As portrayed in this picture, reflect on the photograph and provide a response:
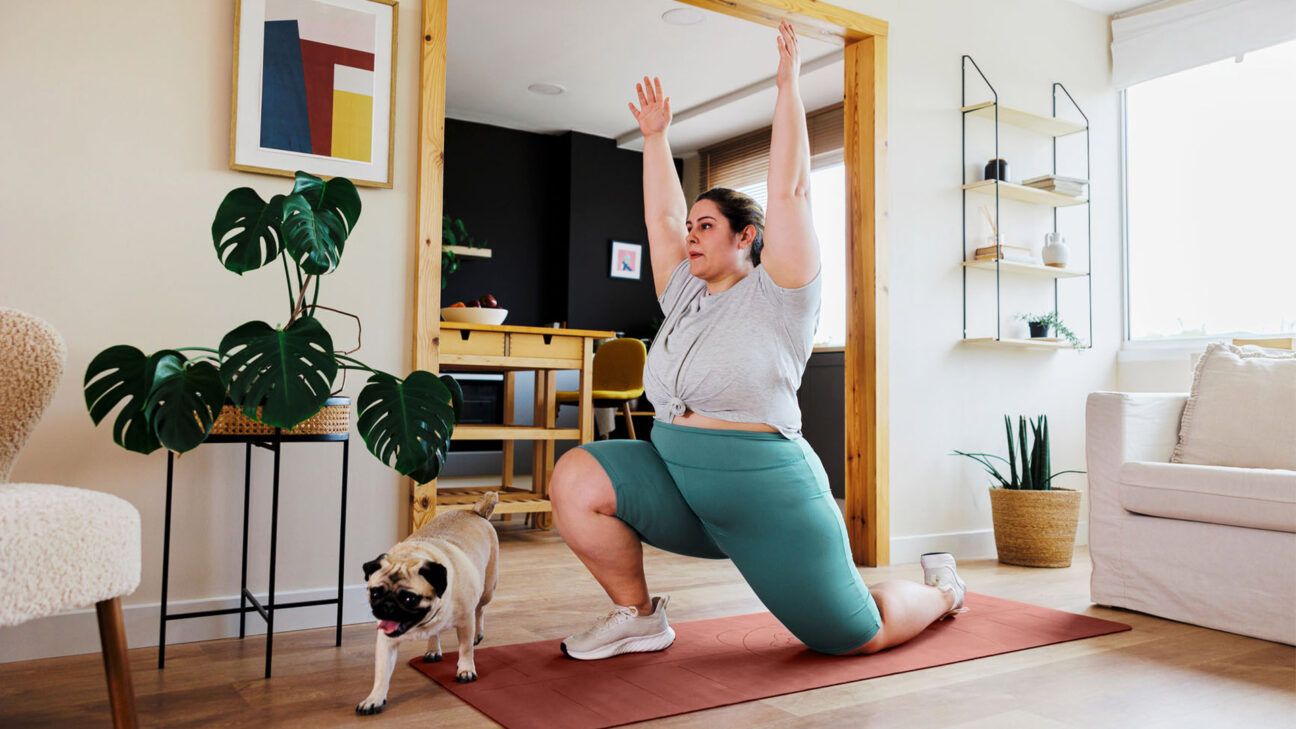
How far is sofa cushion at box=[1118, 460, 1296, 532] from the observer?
7.73 ft

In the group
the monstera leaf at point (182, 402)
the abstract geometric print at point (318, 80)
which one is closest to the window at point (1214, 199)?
the abstract geometric print at point (318, 80)

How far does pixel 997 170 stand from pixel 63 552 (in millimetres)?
3515

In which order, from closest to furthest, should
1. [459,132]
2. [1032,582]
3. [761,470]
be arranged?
[761,470], [1032,582], [459,132]

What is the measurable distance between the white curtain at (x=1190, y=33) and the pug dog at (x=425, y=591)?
3.83 meters

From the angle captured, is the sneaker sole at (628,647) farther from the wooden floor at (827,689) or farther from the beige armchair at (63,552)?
the beige armchair at (63,552)

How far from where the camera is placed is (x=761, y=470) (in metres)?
1.96

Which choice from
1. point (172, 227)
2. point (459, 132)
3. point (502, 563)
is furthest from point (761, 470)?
point (459, 132)

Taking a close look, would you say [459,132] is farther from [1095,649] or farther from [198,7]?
[1095,649]

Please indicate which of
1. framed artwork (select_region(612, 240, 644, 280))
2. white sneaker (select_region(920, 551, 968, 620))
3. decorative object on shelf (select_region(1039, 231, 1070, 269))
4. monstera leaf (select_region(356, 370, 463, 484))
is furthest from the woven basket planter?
framed artwork (select_region(612, 240, 644, 280))

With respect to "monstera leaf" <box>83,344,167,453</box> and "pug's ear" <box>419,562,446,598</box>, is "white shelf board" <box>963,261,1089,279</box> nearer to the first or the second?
"pug's ear" <box>419,562,446,598</box>

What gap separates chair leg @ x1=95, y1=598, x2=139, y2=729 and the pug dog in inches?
15.3

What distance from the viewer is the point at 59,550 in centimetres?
131

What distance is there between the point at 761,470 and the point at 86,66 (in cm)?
185

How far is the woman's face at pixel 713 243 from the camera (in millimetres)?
2080
